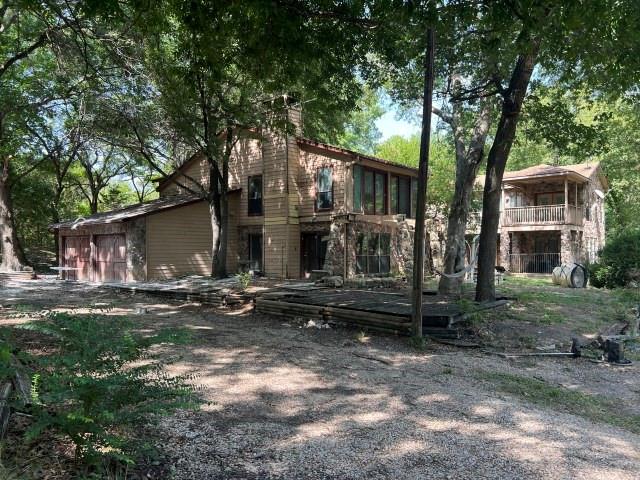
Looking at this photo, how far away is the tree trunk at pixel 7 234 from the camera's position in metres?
22.0

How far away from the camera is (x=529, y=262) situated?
27.6 metres

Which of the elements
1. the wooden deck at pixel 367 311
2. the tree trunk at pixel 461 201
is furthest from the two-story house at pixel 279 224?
the wooden deck at pixel 367 311

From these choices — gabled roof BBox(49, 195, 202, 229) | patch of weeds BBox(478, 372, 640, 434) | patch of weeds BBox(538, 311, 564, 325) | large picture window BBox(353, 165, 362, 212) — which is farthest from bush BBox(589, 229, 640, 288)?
gabled roof BBox(49, 195, 202, 229)

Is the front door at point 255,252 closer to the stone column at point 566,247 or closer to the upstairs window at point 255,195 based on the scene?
the upstairs window at point 255,195

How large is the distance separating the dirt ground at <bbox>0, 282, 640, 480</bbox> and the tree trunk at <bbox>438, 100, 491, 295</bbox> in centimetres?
618

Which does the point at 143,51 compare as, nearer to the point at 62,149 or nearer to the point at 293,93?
the point at 293,93

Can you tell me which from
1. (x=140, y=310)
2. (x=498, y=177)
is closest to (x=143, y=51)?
(x=140, y=310)

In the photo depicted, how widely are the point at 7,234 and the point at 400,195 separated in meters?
19.3

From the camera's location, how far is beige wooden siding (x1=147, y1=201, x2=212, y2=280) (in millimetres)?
18500

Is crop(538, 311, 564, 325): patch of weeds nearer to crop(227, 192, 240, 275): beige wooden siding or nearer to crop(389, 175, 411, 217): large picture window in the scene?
crop(389, 175, 411, 217): large picture window

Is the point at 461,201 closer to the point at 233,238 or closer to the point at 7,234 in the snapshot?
the point at 233,238

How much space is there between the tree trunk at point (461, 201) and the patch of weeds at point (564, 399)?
744 cm

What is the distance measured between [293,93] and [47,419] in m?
9.51

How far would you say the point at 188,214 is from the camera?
19781 mm
